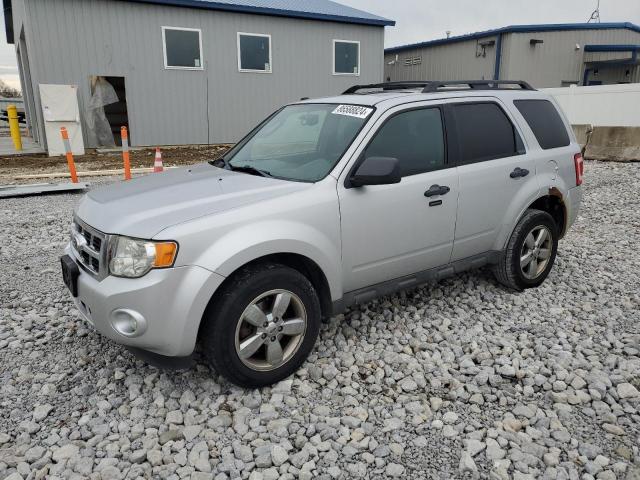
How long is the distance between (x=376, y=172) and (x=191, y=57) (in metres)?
14.7

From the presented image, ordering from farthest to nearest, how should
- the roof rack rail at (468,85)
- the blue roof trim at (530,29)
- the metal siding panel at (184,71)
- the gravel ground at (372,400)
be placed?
the blue roof trim at (530,29)
the metal siding panel at (184,71)
the roof rack rail at (468,85)
the gravel ground at (372,400)

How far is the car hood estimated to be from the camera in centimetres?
290

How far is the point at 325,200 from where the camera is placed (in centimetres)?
330

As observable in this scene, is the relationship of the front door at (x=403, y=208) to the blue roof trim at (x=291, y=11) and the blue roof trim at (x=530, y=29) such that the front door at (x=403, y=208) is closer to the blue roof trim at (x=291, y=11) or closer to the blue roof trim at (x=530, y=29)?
the blue roof trim at (x=291, y=11)

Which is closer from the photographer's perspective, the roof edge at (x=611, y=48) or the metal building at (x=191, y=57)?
the metal building at (x=191, y=57)

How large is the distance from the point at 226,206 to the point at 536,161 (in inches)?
115

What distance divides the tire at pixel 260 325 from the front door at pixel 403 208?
46 cm

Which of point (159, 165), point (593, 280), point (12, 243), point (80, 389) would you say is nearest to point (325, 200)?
point (80, 389)

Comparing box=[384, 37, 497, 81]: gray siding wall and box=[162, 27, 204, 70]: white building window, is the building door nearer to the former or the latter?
box=[162, 27, 204, 70]: white building window

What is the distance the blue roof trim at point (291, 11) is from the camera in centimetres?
1573

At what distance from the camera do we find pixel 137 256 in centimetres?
280

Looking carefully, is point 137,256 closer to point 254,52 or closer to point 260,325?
point 260,325

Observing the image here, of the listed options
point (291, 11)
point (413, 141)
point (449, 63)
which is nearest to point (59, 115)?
point (291, 11)

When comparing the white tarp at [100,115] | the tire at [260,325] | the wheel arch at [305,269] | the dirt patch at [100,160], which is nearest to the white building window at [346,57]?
the dirt patch at [100,160]
